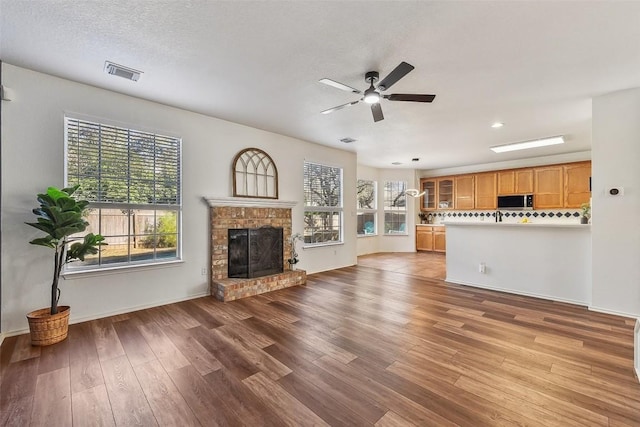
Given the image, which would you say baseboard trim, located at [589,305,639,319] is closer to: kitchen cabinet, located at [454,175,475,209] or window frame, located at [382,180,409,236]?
kitchen cabinet, located at [454,175,475,209]

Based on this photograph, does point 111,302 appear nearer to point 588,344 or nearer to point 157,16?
point 157,16

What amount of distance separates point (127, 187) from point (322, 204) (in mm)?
3644

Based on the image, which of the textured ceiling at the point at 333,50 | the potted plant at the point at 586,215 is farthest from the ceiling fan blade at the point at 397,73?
the potted plant at the point at 586,215

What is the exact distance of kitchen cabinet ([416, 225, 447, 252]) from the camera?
28.4 feet

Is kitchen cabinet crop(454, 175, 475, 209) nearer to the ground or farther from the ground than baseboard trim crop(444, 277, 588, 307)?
farther from the ground

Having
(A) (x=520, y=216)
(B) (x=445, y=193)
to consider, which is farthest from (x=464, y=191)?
(A) (x=520, y=216)

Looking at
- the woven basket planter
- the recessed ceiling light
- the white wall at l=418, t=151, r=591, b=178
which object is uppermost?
the recessed ceiling light

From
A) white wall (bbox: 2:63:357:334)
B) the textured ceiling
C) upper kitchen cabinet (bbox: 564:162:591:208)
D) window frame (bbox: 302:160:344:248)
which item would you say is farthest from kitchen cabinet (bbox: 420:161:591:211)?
white wall (bbox: 2:63:357:334)

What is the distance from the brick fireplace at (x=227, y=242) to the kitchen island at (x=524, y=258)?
2.90 m

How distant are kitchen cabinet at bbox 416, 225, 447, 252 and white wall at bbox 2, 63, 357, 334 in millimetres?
5958

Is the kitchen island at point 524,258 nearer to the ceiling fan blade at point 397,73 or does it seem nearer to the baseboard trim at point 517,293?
the baseboard trim at point 517,293

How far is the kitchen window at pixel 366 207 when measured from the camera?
28.5 feet

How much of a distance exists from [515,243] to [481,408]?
3.38m

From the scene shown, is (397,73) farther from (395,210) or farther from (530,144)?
(395,210)
